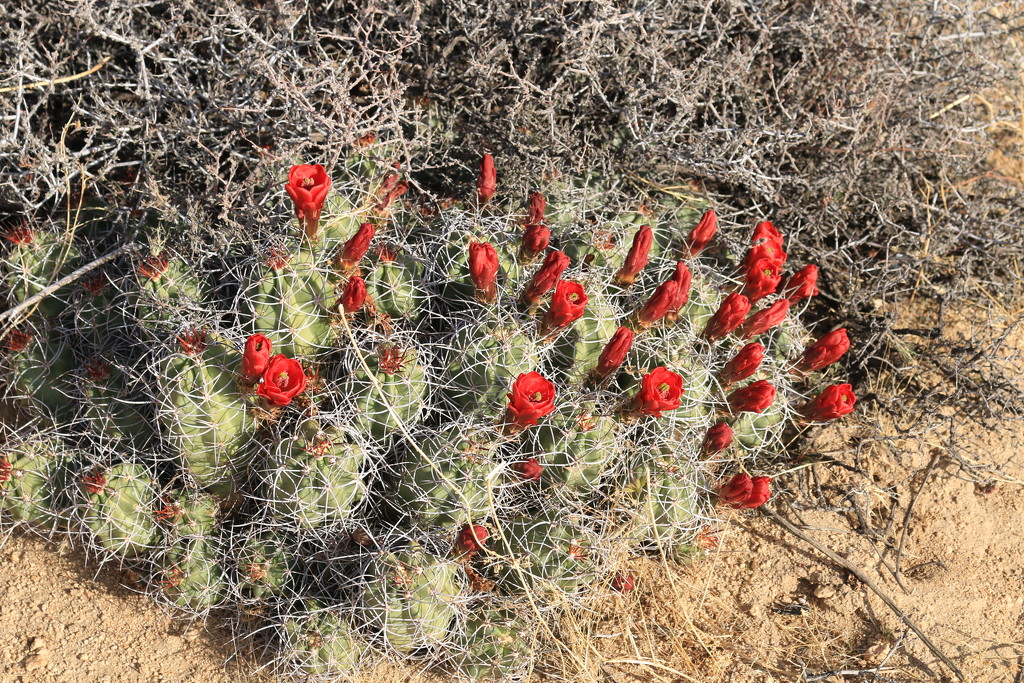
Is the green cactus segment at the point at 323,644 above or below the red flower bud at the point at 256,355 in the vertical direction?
below

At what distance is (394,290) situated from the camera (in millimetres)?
2834

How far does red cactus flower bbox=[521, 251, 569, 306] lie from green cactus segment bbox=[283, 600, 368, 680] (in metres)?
1.21

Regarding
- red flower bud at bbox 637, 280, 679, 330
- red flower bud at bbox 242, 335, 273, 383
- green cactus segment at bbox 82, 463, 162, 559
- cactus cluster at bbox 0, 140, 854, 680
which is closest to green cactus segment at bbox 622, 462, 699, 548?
cactus cluster at bbox 0, 140, 854, 680

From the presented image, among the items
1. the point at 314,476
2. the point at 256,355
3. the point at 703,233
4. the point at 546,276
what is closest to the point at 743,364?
the point at 703,233

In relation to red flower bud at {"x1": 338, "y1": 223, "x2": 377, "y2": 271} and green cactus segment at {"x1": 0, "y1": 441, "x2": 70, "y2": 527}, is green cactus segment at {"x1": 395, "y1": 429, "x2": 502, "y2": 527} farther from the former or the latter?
green cactus segment at {"x1": 0, "y1": 441, "x2": 70, "y2": 527}

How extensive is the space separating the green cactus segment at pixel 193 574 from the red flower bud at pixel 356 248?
3.38ft

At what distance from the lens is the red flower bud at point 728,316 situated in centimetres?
293

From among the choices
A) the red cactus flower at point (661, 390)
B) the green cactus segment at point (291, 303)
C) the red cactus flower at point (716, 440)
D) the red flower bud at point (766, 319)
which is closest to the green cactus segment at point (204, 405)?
the green cactus segment at point (291, 303)

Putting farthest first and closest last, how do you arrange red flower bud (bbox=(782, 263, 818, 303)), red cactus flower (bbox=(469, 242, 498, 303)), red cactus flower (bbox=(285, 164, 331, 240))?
red flower bud (bbox=(782, 263, 818, 303)) < red cactus flower (bbox=(469, 242, 498, 303)) < red cactus flower (bbox=(285, 164, 331, 240))

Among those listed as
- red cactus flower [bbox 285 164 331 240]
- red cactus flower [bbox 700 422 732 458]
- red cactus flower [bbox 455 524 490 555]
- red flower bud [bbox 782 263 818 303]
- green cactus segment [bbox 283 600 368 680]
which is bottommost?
green cactus segment [bbox 283 600 368 680]

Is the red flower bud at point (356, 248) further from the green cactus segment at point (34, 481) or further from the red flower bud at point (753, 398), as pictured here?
the red flower bud at point (753, 398)

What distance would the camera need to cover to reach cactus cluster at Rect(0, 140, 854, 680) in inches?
105

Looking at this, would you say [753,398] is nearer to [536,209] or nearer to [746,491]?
[746,491]

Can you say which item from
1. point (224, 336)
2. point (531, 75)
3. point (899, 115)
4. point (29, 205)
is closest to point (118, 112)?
point (29, 205)
